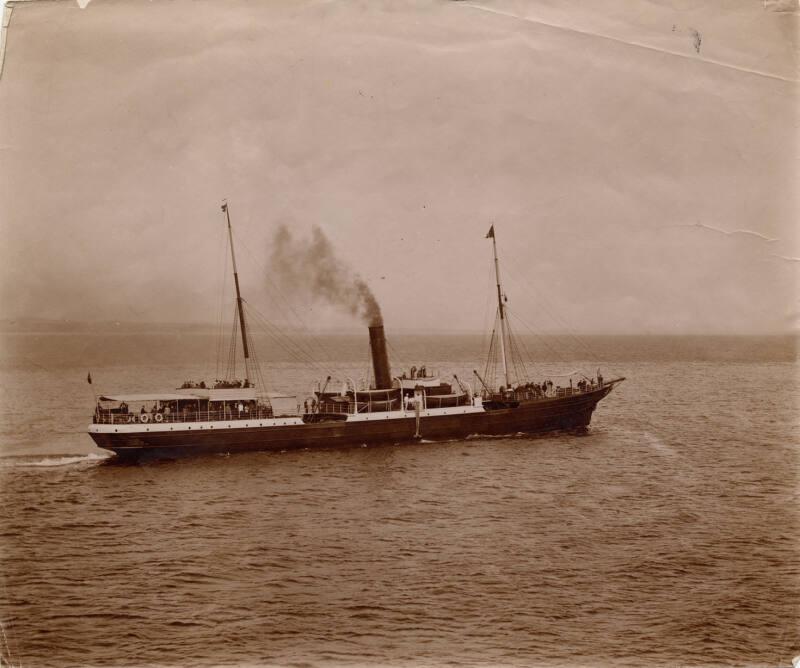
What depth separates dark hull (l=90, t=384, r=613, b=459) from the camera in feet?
120

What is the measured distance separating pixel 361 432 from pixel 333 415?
169 centimetres

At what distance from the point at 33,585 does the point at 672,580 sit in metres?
16.8

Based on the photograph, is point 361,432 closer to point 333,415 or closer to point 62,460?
point 333,415

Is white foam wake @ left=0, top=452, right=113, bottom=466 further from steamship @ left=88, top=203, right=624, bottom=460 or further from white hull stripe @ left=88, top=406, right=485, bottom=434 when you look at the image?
white hull stripe @ left=88, top=406, right=485, bottom=434

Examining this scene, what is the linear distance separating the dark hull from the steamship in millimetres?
48

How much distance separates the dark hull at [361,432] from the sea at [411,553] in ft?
3.14

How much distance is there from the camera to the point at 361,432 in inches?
1588

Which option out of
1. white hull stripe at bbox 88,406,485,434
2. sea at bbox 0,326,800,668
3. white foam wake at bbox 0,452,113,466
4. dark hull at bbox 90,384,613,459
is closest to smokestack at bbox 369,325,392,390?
white hull stripe at bbox 88,406,485,434

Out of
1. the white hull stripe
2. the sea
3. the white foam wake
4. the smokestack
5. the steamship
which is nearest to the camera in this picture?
the sea

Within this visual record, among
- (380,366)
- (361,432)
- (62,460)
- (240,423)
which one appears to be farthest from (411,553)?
(62,460)

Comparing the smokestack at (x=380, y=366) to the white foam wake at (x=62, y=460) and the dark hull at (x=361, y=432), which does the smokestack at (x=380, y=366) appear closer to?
the dark hull at (x=361, y=432)

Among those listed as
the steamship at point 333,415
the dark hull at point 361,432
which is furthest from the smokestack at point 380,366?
the dark hull at point 361,432

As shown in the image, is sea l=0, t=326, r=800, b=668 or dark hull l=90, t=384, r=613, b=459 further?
dark hull l=90, t=384, r=613, b=459

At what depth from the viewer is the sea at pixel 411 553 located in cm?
A: 1775
